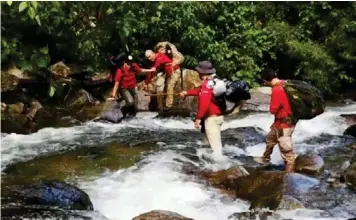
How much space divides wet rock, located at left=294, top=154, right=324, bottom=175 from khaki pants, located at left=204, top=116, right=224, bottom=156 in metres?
1.30

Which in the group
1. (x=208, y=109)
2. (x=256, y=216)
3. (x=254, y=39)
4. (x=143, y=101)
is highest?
(x=254, y=39)

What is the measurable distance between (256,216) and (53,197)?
2.51 meters

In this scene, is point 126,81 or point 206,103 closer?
point 206,103

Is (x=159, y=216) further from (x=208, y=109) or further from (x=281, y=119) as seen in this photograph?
(x=281, y=119)

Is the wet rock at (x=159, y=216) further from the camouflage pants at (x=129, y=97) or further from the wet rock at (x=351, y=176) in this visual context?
the camouflage pants at (x=129, y=97)

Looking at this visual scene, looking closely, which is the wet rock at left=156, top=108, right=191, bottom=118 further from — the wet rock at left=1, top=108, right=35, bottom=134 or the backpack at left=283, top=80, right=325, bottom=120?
the backpack at left=283, top=80, right=325, bottom=120

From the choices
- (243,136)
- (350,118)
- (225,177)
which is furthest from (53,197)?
(350,118)

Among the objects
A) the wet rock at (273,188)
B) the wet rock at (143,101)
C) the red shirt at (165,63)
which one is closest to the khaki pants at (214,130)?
the wet rock at (273,188)

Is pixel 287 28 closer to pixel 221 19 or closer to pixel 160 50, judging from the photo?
pixel 221 19

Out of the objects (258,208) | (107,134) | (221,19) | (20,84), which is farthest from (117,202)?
(221,19)

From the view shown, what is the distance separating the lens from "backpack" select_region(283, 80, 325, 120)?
8297 millimetres

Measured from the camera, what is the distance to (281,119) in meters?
8.34

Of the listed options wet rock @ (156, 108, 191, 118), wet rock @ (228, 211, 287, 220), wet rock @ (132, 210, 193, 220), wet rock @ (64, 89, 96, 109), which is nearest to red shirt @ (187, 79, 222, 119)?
wet rock @ (228, 211, 287, 220)

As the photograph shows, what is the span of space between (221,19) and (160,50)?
323 cm
